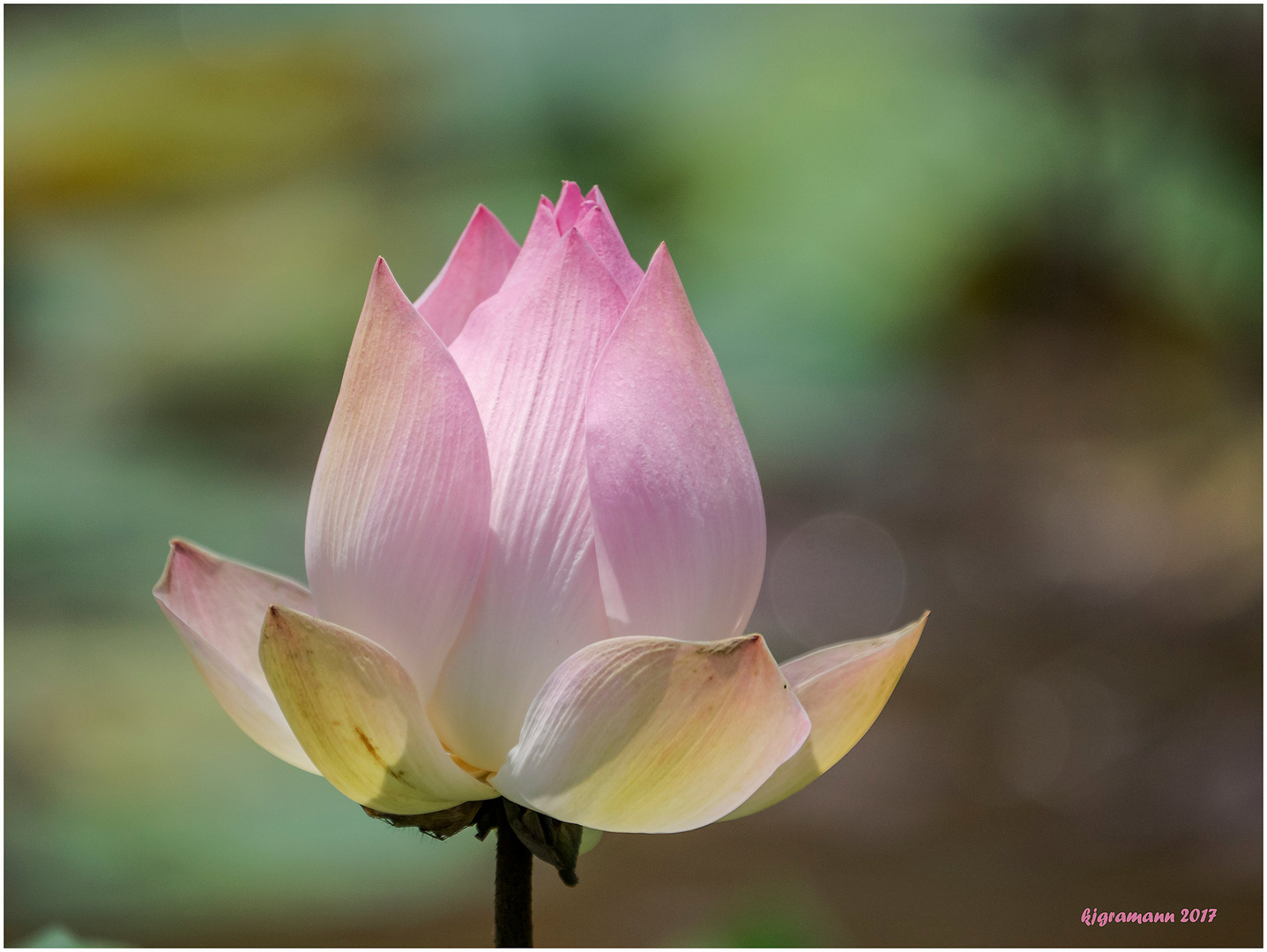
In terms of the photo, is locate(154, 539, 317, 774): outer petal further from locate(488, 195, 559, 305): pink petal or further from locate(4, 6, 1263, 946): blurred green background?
locate(4, 6, 1263, 946): blurred green background

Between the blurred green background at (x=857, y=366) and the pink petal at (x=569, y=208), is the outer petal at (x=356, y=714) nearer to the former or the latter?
the pink petal at (x=569, y=208)

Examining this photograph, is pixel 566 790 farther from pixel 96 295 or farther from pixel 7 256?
pixel 7 256

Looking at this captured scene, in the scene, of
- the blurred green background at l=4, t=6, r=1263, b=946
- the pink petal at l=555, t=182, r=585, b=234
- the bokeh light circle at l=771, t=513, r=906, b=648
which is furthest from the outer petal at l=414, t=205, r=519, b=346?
the bokeh light circle at l=771, t=513, r=906, b=648

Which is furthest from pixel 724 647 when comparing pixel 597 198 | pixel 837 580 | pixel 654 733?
pixel 837 580

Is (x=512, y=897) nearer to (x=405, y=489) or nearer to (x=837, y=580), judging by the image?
(x=405, y=489)

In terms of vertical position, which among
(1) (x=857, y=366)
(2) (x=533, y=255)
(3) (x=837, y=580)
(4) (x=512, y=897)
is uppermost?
(1) (x=857, y=366)

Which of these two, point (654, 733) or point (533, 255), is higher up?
point (533, 255)
